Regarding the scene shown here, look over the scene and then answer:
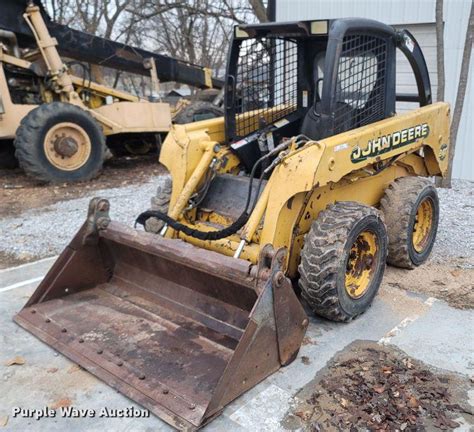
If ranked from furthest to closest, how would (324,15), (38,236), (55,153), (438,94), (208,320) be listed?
(324,15) → (55,153) → (438,94) → (38,236) → (208,320)

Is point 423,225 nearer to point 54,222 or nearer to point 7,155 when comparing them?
point 54,222

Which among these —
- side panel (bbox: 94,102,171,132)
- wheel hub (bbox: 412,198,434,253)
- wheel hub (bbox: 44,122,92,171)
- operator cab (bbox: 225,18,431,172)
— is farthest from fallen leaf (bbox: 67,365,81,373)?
side panel (bbox: 94,102,171,132)

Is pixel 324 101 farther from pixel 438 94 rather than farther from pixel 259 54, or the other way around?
pixel 438 94

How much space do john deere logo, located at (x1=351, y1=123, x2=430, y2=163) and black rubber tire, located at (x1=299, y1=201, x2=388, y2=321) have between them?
1.25 ft

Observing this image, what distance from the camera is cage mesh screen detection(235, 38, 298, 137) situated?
466 centimetres

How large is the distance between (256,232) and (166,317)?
2.86 ft

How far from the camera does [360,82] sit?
4293 millimetres

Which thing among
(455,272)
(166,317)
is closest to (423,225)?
(455,272)

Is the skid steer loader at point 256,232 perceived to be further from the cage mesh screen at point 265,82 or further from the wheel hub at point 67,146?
the wheel hub at point 67,146

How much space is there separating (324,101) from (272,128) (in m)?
0.90

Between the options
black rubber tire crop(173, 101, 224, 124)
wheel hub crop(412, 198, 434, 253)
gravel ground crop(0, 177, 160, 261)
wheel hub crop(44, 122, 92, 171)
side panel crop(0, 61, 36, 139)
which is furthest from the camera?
black rubber tire crop(173, 101, 224, 124)

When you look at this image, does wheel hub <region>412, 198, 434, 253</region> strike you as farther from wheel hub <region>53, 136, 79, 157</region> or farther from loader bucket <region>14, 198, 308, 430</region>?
wheel hub <region>53, 136, 79, 157</region>

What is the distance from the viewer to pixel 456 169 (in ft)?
28.3

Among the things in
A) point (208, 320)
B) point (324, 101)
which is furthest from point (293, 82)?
point (208, 320)
